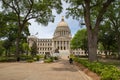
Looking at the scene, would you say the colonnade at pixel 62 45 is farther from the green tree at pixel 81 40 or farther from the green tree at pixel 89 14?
the green tree at pixel 89 14

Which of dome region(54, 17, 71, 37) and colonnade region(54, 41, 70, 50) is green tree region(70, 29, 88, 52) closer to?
dome region(54, 17, 71, 37)

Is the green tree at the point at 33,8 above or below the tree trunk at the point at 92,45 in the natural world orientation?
above

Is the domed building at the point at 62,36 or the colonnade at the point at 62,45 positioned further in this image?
the colonnade at the point at 62,45

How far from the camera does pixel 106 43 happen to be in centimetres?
6644

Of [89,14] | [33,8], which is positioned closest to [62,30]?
[33,8]

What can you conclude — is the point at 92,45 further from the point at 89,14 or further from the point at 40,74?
the point at 40,74

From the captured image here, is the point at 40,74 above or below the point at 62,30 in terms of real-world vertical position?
below

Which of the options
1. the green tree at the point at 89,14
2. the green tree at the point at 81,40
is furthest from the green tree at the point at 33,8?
the green tree at the point at 81,40

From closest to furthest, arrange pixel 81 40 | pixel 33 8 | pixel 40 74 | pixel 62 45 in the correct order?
pixel 40 74, pixel 33 8, pixel 81 40, pixel 62 45

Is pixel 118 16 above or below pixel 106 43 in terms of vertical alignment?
above

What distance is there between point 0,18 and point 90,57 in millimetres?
22648

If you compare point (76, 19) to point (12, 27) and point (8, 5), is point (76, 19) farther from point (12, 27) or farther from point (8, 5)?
point (12, 27)

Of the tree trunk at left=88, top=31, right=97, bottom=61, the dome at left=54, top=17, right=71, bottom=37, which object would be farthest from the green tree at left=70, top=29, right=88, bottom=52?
the tree trunk at left=88, top=31, right=97, bottom=61

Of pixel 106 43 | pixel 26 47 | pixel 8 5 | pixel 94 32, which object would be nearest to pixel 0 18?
pixel 8 5
